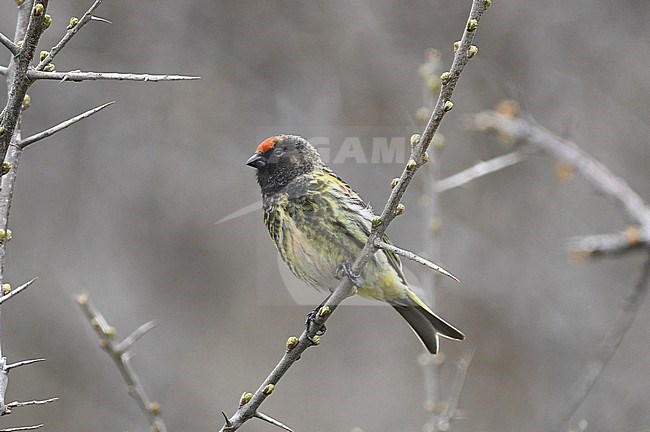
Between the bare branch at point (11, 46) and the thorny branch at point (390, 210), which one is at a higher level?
the bare branch at point (11, 46)

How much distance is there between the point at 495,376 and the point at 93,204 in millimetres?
4927

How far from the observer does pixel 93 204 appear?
9.33 m

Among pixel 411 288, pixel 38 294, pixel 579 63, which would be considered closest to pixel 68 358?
pixel 38 294

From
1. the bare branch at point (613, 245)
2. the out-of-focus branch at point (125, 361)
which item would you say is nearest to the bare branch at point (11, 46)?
the out-of-focus branch at point (125, 361)

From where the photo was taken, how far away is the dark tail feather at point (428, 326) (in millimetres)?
4203

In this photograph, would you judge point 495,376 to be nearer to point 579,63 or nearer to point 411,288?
point 579,63

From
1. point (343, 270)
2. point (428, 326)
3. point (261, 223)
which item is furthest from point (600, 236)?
point (261, 223)

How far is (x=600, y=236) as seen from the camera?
9.78ft

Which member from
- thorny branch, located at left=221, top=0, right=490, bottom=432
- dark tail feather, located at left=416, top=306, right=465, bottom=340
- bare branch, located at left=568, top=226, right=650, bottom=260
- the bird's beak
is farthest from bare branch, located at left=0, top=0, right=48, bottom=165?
dark tail feather, located at left=416, top=306, right=465, bottom=340

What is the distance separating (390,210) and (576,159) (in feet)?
4.59

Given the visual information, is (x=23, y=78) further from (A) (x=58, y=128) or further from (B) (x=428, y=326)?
(B) (x=428, y=326)

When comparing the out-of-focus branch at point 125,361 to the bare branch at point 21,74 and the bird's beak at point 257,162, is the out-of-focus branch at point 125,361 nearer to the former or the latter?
the bare branch at point 21,74

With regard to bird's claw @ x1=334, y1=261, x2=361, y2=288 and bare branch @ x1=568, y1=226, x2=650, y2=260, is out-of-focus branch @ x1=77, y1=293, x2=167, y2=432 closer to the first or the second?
bird's claw @ x1=334, y1=261, x2=361, y2=288

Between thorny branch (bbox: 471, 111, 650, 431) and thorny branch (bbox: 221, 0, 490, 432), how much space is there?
649 mm
